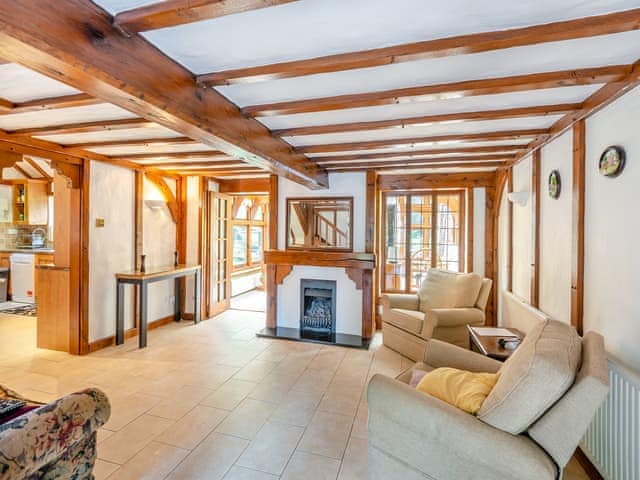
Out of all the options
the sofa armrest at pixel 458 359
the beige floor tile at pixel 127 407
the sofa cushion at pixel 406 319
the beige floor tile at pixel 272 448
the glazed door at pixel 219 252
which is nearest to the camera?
the beige floor tile at pixel 272 448

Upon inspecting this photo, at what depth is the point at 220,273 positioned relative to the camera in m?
5.53

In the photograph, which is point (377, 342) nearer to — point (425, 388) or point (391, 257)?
point (391, 257)

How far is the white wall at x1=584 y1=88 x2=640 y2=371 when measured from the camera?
174 centimetres

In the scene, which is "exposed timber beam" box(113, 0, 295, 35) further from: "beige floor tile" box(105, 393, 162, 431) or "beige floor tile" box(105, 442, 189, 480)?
"beige floor tile" box(105, 393, 162, 431)

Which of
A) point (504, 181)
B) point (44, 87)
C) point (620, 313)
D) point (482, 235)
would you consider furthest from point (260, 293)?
point (620, 313)

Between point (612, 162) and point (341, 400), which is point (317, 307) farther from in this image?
point (612, 162)

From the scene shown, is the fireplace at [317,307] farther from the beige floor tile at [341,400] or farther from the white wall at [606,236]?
the white wall at [606,236]

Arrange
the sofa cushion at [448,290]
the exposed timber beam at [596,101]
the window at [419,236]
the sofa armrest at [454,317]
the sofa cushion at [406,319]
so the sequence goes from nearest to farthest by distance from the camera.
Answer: the exposed timber beam at [596,101] < the sofa armrest at [454,317] < the sofa cushion at [406,319] < the sofa cushion at [448,290] < the window at [419,236]

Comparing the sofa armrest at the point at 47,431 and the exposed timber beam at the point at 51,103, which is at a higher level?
the exposed timber beam at the point at 51,103

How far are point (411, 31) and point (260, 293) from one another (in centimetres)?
648

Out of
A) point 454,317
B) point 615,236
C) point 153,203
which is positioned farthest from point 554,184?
point 153,203

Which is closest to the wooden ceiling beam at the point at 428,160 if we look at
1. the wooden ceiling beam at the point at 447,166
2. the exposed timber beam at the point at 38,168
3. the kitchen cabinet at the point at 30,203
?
the wooden ceiling beam at the point at 447,166

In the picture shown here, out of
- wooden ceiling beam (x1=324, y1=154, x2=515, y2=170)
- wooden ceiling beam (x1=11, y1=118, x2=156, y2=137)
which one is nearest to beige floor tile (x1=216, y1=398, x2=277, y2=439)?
wooden ceiling beam (x1=11, y1=118, x2=156, y2=137)

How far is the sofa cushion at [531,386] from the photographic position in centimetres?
126
